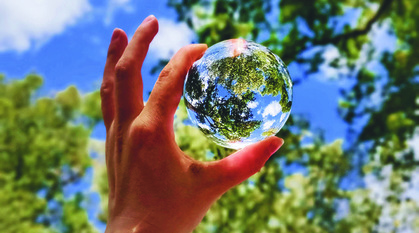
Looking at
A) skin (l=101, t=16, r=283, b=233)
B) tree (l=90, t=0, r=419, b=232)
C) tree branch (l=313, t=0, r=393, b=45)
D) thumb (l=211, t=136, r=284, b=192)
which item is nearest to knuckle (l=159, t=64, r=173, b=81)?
skin (l=101, t=16, r=283, b=233)

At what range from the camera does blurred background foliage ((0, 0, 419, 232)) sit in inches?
273

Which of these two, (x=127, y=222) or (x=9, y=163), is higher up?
(x=9, y=163)

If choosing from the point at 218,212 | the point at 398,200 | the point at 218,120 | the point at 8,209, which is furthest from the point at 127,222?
the point at 8,209

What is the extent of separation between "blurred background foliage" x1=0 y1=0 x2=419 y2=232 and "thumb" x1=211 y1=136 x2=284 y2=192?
3214mm

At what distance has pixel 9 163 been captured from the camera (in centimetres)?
1039

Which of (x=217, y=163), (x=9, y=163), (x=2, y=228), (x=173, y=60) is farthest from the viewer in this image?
(x=9, y=163)

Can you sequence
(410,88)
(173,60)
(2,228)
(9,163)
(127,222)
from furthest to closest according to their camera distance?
(9,163) < (2,228) < (410,88) < (173,60) < (127,222)

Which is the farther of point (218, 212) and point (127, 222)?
point (218, 212)

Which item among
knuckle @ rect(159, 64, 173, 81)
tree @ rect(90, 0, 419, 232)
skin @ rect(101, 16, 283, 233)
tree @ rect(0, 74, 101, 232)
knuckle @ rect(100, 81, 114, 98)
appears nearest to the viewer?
skin @ rect(101, 16, 283, 233)

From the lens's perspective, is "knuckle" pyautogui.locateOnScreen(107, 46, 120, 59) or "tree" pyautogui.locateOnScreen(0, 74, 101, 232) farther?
"tree" pyautogui.locateOnScreen(0, 74, 101, 232)

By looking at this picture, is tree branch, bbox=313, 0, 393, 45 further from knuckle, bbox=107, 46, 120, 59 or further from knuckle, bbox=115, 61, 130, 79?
knuckle, bbox=115, 61, 130, 79

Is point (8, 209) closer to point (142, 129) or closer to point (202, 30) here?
point (202, 30)

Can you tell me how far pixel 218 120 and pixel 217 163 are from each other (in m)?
0.28

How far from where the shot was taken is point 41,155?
1035 cm
